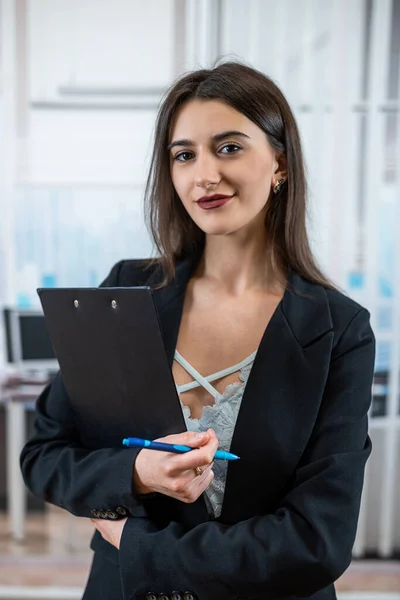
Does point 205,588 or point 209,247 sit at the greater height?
point 209,247

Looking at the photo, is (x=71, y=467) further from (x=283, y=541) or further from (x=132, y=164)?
(x=132, y=164)

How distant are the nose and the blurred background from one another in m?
1.65

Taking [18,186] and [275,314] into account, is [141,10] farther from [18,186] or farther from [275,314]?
[275,314]

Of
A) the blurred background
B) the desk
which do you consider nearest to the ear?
the blurred background

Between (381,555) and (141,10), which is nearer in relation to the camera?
(381,555)

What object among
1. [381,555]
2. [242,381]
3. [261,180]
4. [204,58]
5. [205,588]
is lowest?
[381,555]

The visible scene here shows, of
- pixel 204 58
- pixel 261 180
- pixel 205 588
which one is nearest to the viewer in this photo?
pixel 205 588

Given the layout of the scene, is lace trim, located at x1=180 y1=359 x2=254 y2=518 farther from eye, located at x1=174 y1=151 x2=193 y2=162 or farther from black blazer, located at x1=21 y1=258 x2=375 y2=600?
eye, located at x1=174 y1=151 x2=193 y2=162

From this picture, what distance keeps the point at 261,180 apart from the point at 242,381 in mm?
307

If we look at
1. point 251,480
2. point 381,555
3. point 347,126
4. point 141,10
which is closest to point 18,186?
point 141,10

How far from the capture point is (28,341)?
3873 millimetres

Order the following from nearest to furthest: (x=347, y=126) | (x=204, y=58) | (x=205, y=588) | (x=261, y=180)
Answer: (x=205, y=588) < (x=261, y=180) < (x=347, y=126) < (x=204, y=58)

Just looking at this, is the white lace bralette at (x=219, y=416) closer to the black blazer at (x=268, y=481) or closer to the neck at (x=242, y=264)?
the black blazer at (x=268, y=481)

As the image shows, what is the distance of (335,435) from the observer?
1.04 meters
